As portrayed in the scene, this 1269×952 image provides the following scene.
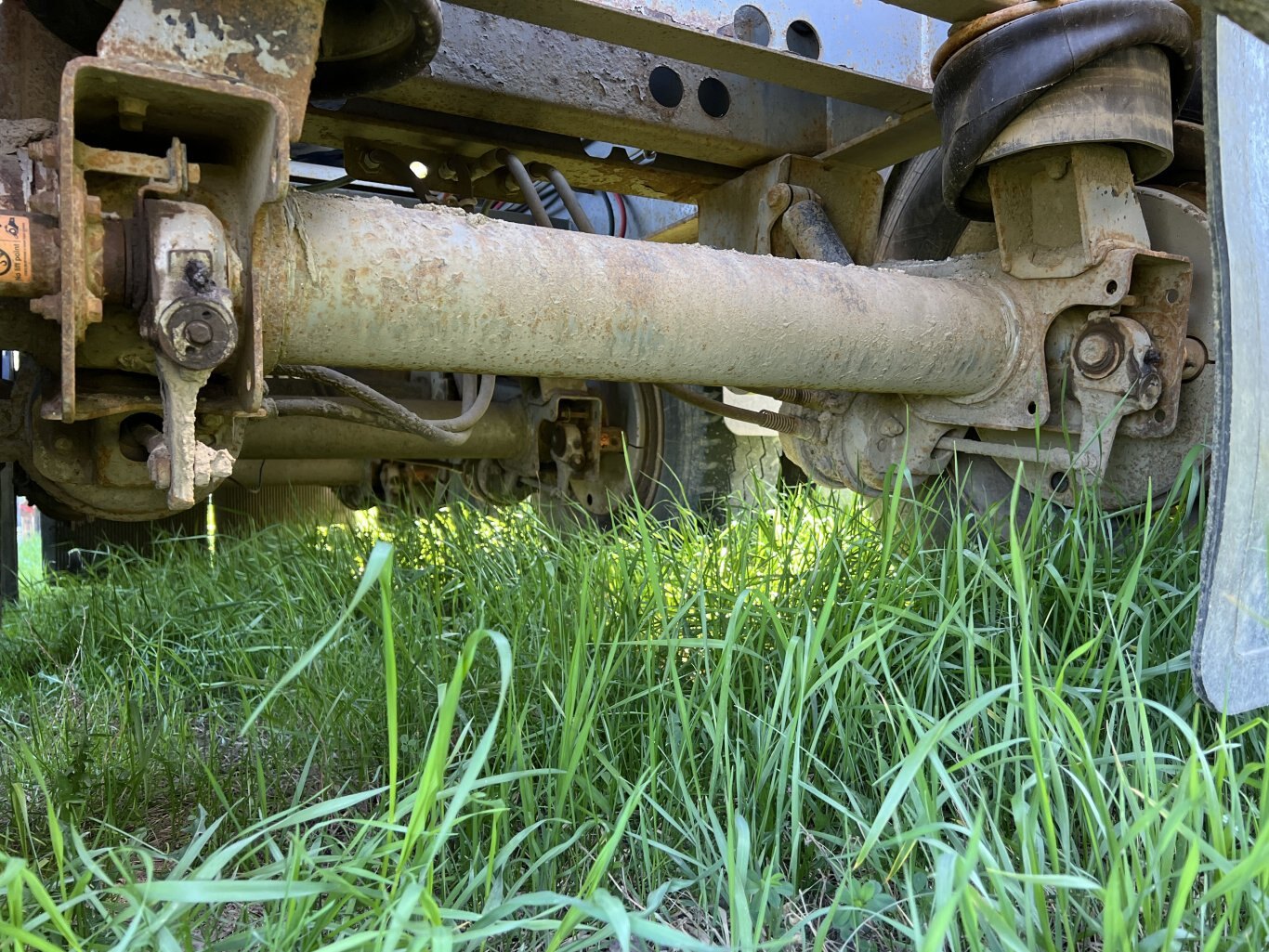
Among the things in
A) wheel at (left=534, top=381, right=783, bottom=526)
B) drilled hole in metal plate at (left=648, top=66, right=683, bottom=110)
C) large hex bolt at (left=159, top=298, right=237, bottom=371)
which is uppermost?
drilled hole in metal plate at (left=648, top=66, right=683, bottom=110)

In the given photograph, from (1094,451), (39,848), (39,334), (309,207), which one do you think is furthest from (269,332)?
(1094,451)

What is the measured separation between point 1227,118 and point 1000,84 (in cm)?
54

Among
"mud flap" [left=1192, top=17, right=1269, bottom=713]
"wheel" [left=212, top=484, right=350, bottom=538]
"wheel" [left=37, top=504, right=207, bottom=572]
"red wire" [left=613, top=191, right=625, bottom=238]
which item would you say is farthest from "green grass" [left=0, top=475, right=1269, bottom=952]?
"wheel" [left=212, top=484, right=350, bottom=538]

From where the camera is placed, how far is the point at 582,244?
1315mm

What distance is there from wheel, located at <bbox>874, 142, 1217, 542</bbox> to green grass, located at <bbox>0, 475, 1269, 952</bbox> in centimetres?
10

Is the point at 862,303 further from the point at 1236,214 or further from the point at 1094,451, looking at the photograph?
the point at 1236,214

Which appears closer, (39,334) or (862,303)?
(39,334)

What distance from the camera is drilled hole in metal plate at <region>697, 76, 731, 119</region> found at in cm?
200

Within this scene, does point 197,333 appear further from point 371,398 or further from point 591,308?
point 371,398

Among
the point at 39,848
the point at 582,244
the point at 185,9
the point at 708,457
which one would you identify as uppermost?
the point at 185,9

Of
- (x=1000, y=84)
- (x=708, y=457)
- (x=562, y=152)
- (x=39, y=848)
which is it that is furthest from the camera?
(x=708, y=457)

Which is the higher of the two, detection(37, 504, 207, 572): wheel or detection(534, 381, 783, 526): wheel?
detection(534, 381, 783, 526): wheel

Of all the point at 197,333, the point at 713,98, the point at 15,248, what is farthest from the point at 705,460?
the point at 15,248

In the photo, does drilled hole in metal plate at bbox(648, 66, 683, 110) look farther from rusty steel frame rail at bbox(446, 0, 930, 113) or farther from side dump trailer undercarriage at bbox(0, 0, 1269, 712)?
rusty steel frame rail at bbox(446, 0, 930, 113)
